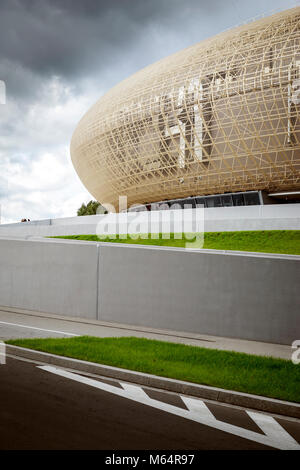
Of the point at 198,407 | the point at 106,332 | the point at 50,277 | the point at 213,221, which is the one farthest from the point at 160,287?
the point at 213,221

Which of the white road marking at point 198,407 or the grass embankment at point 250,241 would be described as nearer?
the white road marking at point 198,407

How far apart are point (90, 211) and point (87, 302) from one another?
77.2m

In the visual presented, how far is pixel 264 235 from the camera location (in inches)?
892

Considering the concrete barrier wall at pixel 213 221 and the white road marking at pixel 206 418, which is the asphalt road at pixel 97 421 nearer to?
the white road marking at pixel 206 418

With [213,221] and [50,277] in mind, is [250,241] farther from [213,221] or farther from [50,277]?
[50,277]

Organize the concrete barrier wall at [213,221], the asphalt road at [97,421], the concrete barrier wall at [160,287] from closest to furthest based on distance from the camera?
the asphalt road at [97,421]
the concrete barrier wall at [160,287]
the concrete barrier wall at [213,221]

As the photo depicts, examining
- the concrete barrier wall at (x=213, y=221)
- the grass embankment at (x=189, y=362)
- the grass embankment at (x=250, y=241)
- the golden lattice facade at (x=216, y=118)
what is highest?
the golden lattice facade at (x=216, y=118)

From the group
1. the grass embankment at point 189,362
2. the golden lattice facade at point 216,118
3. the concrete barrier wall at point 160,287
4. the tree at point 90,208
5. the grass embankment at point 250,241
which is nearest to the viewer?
the grass embankment at point 189,362

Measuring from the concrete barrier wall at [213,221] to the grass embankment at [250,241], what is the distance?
28.0 inches

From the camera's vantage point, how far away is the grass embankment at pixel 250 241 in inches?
795

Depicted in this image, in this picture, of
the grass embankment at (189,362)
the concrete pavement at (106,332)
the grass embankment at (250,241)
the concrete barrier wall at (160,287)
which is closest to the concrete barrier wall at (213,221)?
the grass embankment at (250,241)

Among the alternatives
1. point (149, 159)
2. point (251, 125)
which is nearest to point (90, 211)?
point (149, 159)

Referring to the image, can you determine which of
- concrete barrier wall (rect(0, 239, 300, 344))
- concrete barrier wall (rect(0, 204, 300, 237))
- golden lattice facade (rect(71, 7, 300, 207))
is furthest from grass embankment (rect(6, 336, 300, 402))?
golden lattice facade (rect(71, 7, 300, 207))
